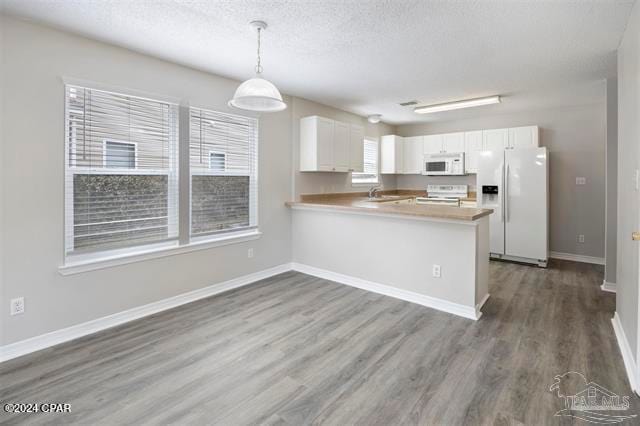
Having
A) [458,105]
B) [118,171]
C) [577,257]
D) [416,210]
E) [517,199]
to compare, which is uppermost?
[458,105]

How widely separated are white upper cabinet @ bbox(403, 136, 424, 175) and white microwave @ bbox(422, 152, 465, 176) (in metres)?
0.22

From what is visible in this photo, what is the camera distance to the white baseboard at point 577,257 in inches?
198

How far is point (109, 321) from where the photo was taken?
2.87 metres

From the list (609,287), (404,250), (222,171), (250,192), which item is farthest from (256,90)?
(609,287)

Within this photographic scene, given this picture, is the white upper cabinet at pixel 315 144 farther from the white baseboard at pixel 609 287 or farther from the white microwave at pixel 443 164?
the white baseboard at pixel 609 287

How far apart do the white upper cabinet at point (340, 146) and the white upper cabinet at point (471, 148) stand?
228 cm

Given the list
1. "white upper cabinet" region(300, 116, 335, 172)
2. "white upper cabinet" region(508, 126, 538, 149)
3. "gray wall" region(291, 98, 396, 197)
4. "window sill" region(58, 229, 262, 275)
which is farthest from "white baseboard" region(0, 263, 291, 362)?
"white upper cabinet" region(508, 126, 538, 149)

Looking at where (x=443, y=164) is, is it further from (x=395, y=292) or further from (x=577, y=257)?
(x=395, y=292)

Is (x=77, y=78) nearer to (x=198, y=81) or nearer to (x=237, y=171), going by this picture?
(x=198, y=81)

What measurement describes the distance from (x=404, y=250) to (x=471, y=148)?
3.20 metres

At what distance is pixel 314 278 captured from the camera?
430cm

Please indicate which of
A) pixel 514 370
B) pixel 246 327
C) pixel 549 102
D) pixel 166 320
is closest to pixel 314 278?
pixel 246 327

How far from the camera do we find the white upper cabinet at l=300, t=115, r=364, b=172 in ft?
14.9

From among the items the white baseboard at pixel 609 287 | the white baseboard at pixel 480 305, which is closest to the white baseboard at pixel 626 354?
the white baseboard at pixel 480 305
